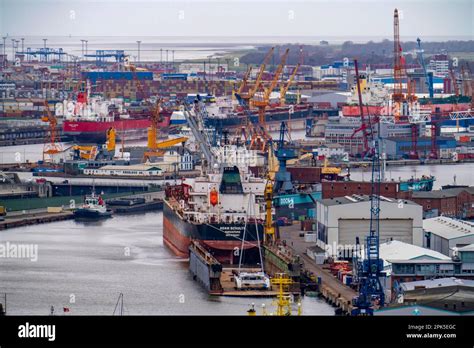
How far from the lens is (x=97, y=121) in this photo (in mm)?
37531

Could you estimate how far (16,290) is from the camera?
13000 mm

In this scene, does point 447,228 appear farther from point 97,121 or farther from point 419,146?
point 97,121

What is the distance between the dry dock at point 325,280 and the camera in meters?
12.2

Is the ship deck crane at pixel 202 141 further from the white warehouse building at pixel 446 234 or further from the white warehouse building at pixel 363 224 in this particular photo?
the white warehouse building at pixel 446 234

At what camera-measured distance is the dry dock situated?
12.2 m

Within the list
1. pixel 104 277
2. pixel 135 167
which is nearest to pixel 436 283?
pixel 104 277

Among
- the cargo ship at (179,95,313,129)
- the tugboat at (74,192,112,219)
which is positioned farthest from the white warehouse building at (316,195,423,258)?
the cargo ship at (179,95,313,129)

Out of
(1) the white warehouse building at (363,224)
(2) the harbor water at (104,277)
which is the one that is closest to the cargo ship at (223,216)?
(2) the harbor water at (104,277)

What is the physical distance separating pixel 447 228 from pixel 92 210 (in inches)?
264

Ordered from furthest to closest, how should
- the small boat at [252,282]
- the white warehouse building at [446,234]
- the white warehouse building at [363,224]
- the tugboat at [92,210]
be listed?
the tugboat at [92,210] → the white warehouse building at [363,224] → the white warehouse building at [446,234] → the small boat at [252,282]

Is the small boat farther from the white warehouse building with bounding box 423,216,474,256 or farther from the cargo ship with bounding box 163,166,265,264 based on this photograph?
the cargo ship with bounding box 163,166,265,264

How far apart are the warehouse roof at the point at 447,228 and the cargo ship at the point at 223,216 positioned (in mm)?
1754
